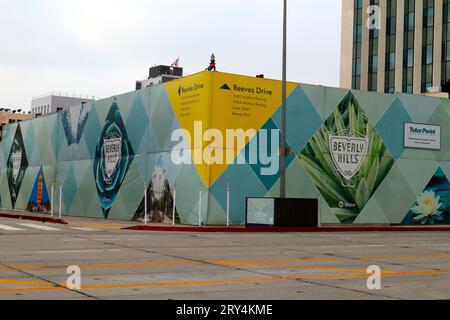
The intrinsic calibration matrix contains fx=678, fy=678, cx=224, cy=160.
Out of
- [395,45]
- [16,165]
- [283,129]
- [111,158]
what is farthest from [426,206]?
[395,45]

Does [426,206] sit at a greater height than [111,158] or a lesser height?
lesser

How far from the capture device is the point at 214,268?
1183 cm

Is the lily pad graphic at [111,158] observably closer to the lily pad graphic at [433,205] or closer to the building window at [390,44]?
the lily pad graphic at [433,205]

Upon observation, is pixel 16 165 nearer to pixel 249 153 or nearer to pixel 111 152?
pixel 111 152

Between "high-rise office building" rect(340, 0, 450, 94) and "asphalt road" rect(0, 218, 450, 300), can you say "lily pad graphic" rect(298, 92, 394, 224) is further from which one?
"high-rise office building" rect(340, 0, 450, 94)

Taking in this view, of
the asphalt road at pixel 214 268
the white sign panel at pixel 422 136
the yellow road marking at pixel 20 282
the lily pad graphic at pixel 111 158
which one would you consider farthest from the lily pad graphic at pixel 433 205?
the yellow road marking at pixel 20 282

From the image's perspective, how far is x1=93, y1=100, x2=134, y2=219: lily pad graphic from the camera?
34.1m

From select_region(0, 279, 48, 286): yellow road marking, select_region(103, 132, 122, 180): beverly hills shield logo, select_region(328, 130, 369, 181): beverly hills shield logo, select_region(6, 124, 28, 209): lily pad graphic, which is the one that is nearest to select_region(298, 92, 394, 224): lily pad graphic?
select_region(328, 130, 369, 181): beverly hills shield logo

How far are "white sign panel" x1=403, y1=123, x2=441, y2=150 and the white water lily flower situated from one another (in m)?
2.46

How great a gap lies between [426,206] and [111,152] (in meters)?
16.6
